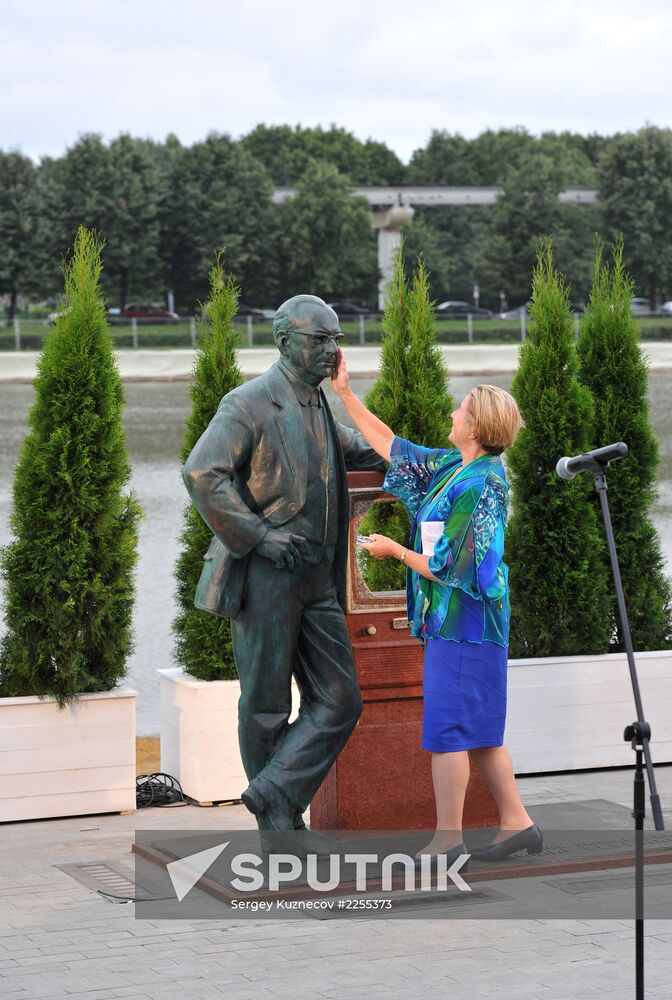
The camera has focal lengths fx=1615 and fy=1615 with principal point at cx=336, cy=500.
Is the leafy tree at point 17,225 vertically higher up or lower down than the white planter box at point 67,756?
higher up

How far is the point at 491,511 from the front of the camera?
A: 5.60m

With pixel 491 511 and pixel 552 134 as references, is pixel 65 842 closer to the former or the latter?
pixel 491 511

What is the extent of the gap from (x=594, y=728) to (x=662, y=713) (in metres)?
0.37

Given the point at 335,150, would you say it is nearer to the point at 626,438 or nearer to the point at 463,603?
the point at 626,438

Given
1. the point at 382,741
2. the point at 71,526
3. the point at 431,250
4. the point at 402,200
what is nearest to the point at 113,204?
the point at 402,200

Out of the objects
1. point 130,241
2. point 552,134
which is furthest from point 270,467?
point 552,134

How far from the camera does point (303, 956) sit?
485 centimetres

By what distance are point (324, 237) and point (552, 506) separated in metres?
49.8

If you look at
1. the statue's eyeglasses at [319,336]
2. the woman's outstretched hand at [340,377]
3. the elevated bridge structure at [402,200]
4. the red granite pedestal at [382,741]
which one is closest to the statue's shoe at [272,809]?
the red granite pedestal at [382,741]

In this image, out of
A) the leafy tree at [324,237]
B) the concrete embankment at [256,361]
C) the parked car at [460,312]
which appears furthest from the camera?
the leafy tree at [324,237]

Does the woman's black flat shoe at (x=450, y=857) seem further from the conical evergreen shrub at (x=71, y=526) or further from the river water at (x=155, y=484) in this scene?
the river water at (x=155, y=484)

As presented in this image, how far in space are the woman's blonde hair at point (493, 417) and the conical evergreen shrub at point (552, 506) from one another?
233 cm

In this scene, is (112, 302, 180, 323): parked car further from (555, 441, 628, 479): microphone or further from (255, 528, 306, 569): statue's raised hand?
(555, 441, 628, 479): microphone

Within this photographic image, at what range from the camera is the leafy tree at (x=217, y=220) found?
5381cm
